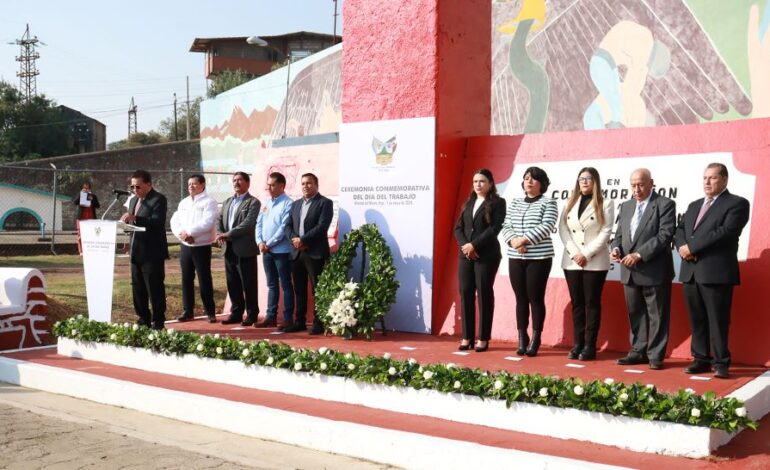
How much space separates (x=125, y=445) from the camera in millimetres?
5234

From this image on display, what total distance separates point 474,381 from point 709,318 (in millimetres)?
1966

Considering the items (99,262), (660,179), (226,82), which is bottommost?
(99,262)

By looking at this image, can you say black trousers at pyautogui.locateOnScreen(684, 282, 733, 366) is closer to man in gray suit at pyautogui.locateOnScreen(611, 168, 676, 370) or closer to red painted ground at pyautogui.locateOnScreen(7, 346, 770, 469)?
man in gray suit at pyautogui.locateOnScreen(611, 168, 676, 370)

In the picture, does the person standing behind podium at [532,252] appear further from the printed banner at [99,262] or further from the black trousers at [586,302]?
the printed banner at [99,262]

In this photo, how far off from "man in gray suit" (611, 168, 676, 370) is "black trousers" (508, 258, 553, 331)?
661 millimetres

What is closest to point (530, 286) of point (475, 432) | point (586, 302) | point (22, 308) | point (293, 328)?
point (586, 302)

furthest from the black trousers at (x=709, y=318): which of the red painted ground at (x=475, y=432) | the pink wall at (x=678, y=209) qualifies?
the red painted ground at (x=475, y=432)

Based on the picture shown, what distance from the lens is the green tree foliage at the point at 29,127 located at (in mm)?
45719

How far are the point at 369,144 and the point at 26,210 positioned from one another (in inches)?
793

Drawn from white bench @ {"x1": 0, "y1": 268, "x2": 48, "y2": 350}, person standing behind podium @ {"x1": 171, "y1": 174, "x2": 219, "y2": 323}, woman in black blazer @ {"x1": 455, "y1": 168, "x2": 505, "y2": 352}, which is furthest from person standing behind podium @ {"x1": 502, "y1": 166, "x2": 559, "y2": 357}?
white bench @ {"x1": 0, "y1": 268, "x2": 48, "y2": 350}

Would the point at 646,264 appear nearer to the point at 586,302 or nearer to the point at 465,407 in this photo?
the point at 586,302

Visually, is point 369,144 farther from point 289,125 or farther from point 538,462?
point 289,125

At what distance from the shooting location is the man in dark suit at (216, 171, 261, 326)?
29.3ft

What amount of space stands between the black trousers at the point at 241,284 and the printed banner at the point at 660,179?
118 inches
